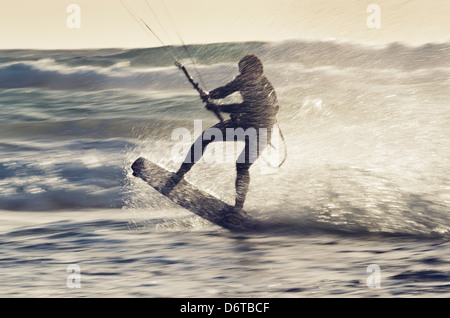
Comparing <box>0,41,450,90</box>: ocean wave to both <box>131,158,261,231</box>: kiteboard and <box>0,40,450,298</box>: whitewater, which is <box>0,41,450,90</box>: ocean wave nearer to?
<box>0,40,450,298</box>: whitewater

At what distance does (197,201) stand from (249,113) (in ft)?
4.50

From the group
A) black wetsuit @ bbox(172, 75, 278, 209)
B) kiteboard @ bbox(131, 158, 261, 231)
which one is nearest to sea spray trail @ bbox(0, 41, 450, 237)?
kiteboard @ bbox(131, 158, 261, 231)

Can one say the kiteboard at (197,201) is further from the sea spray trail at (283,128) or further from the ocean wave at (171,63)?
the ocean wave at (171,63)

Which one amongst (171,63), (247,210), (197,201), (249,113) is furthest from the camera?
(171,63)

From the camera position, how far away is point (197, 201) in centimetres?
783

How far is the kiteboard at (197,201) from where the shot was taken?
7.44 m

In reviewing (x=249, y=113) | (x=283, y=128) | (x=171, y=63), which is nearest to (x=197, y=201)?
(x=249, y=113)

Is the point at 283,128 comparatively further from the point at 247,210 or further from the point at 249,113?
the point at 249,113

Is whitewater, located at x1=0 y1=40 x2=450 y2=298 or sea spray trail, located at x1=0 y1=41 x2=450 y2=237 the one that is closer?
whitewater, located at x1=0 y1=40 x2=450 y2=298

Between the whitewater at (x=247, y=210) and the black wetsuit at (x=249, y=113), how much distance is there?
2.81ft

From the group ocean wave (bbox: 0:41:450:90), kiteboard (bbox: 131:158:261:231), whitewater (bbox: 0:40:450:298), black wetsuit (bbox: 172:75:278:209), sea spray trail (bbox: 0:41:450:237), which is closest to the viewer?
whitewater (bbox: 0:40:450:298)

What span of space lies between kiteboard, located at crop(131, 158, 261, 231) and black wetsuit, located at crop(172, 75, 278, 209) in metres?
0.48

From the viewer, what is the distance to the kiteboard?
7.44 meters

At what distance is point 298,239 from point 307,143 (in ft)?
14.9
